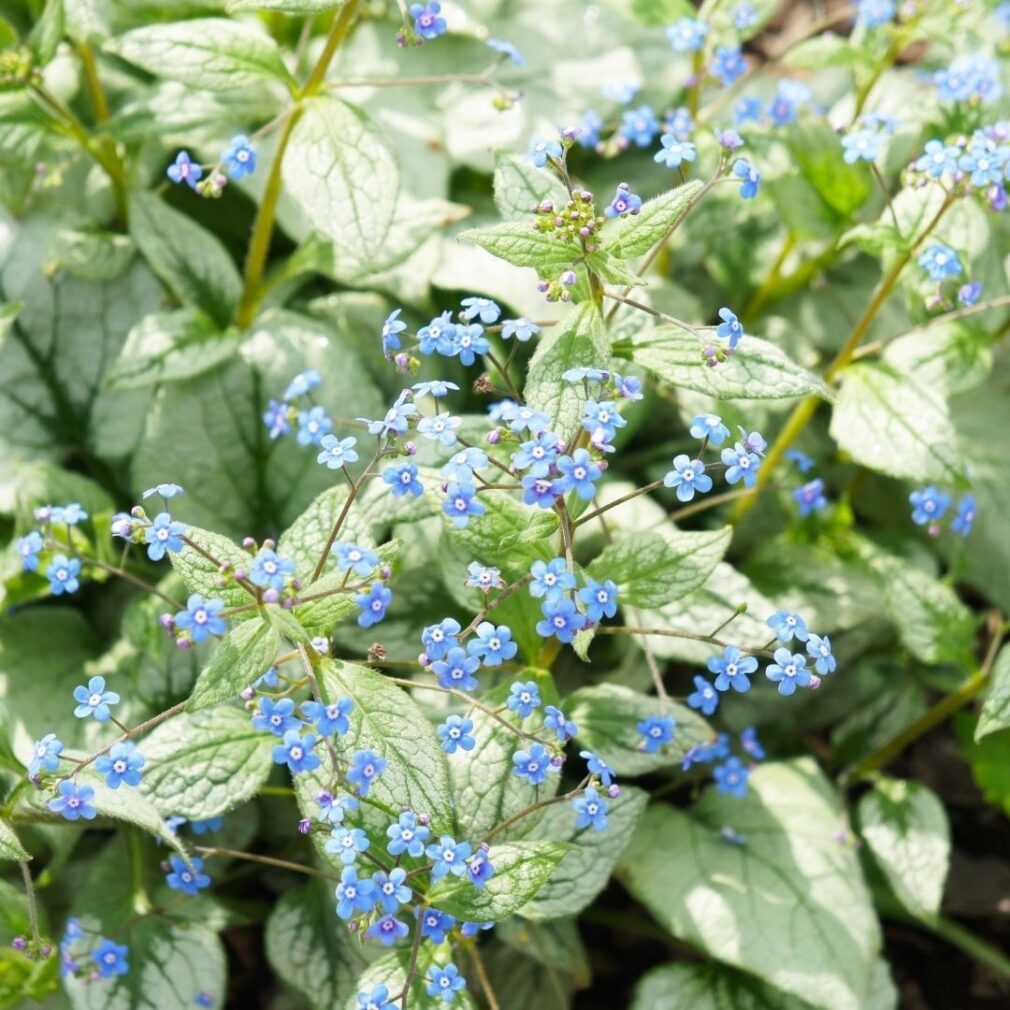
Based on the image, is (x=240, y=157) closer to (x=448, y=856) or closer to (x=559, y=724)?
(x=559, y=724)

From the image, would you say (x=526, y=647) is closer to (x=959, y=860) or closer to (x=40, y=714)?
(x=40, y=714)

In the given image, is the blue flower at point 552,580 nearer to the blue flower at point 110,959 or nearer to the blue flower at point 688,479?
the blue flower at point 688,479

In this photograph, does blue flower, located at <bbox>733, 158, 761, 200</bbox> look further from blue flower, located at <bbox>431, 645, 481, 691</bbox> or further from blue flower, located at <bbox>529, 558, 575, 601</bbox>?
blue flower, located at <bbox>431, 645, 481, 691</bbox>

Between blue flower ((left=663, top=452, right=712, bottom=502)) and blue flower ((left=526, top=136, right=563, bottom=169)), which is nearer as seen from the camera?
blue flower ((left=663, top=452, right=712, bottom=502))

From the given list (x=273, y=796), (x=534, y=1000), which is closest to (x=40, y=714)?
(x=273, y=796)

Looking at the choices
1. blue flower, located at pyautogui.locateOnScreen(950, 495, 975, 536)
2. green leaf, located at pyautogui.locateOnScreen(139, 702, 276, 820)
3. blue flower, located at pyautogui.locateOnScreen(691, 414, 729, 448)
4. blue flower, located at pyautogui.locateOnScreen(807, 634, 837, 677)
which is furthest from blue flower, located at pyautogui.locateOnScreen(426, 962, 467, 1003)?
blue flower, located at pyautogui.locateOnScreen(950, 495, 975, 536)
